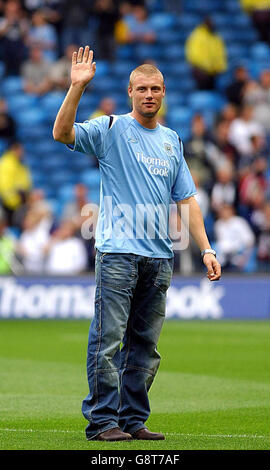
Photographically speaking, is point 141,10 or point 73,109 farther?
point 141,10

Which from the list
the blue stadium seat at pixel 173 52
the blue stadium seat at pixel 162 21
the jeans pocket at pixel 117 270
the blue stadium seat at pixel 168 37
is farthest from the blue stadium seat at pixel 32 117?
the jeans pocket at pixel 117 270

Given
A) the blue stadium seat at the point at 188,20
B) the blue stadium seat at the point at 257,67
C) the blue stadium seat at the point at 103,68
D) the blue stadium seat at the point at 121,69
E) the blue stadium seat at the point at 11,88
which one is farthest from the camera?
the blue stadium seat at the point at 188,20

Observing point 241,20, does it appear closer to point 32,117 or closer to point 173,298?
point 32,117

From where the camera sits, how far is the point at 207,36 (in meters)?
24.1

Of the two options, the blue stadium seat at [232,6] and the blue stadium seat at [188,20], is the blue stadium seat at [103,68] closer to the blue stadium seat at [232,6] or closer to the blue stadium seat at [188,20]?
the blue stadium seat at [188,20]

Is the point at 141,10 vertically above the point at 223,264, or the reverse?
the point at 141,10

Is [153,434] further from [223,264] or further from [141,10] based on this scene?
[141,10]

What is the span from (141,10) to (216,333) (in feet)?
36.5

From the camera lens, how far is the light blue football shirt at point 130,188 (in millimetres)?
7102

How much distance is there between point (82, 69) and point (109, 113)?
14.9 meters

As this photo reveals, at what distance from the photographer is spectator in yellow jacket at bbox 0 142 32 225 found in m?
21.1

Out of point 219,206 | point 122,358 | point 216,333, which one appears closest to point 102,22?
point 219,206

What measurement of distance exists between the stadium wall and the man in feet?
35.6

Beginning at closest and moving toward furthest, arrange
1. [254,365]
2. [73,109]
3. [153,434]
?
[73,109]
[153,434]
[254,365]
